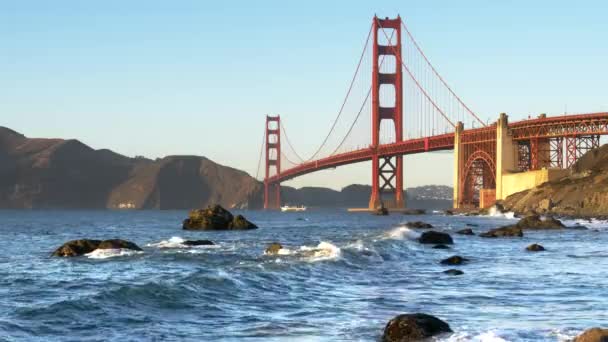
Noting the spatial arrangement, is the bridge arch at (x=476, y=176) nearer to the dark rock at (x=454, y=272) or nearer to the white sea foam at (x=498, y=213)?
the white sea foam at (x=498, y=213)

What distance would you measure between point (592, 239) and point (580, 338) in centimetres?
3898

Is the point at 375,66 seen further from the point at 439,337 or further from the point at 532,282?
the point at 439,337

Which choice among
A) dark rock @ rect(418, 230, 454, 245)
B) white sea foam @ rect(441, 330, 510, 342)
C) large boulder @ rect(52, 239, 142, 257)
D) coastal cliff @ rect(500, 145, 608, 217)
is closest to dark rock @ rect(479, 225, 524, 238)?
dark rock @ rect(418, 230, 454, 245)

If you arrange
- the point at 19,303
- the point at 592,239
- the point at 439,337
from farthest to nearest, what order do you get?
the point at 592,239 < the point at 19,303 < the point at 439,337

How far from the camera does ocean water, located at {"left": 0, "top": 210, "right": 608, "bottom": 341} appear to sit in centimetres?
1725

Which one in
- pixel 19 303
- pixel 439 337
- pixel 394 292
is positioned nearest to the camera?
pixel 439 337

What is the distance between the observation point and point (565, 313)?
19.6 meters

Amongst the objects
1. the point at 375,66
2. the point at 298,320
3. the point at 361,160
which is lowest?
the point at 298,320

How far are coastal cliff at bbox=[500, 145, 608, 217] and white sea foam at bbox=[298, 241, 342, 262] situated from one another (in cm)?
6267

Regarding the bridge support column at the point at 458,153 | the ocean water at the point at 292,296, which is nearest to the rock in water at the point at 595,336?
the ocean water at the point at 292,296

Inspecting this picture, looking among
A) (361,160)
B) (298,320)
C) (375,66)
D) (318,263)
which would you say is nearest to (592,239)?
(318,263)

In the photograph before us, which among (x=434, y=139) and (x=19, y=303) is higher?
(x=434, y=139)

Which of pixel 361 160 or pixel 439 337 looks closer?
pixel 439 337

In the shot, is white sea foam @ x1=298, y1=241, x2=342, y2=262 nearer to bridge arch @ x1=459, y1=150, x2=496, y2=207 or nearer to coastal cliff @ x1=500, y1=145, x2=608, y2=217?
coastal cliff @ x1=500, y1=145, x2=608, y2=217
